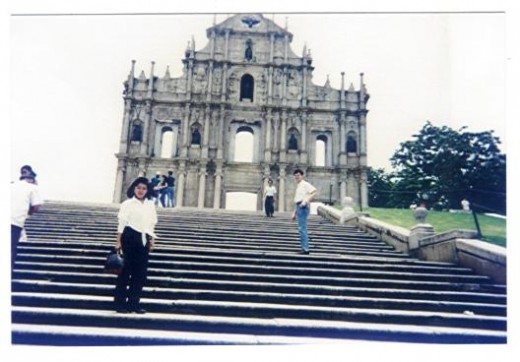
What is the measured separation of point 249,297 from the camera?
4996 mm

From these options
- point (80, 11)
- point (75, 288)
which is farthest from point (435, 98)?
Answer: point (75, 288)

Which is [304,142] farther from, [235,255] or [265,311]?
[265,311]

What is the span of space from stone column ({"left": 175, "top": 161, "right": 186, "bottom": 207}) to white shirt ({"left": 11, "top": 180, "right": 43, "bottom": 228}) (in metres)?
18.3

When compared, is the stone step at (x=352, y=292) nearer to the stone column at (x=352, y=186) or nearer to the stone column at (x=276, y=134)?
the stone column at (x=352, y=186)

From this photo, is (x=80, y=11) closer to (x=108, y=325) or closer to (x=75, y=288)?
(x=75, y=288)

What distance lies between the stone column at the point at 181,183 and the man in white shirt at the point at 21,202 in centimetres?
1828

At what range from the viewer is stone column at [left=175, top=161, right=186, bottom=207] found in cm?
2305

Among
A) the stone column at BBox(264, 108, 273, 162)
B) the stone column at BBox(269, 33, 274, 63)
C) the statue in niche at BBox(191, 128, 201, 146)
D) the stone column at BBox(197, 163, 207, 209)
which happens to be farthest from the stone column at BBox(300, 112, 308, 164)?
the statue in niche at BBox(191, 128, 201, 146)

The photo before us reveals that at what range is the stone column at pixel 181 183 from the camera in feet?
75.6

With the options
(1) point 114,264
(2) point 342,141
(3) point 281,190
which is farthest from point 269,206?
(2) point 342,141

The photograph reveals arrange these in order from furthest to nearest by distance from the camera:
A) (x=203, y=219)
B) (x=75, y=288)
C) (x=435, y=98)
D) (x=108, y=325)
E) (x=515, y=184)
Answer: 1. (x=203, y=219)
2. (x=435, y=98)
3. (x=515, y=184)
4. (x=75, y=288)
5. (x=108, y=325)

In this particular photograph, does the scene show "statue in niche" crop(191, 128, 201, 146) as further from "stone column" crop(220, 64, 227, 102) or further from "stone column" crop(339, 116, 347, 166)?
"stone column" crop(339, 116, 347, 166)

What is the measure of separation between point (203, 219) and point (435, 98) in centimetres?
643

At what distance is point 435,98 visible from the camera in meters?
7.37
